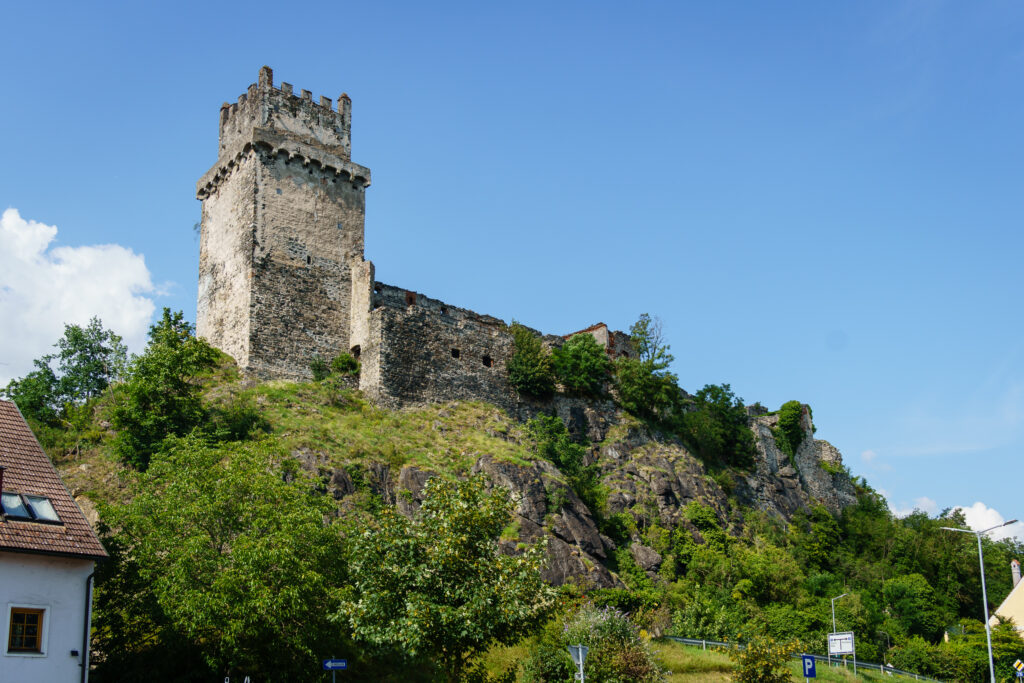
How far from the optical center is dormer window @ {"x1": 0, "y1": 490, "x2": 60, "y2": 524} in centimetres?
2294

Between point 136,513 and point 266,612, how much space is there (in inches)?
199

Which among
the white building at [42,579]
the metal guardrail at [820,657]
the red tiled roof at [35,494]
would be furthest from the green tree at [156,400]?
the metal guardrail at [820,657]

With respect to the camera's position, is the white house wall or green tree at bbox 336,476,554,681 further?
green tree at bbox 336,476,554,681

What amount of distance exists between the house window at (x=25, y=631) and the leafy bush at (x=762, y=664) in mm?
20798

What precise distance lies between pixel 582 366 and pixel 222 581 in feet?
110

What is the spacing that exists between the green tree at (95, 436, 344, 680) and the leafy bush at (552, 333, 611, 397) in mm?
28786

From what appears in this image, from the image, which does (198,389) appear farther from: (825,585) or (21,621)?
(825,585)

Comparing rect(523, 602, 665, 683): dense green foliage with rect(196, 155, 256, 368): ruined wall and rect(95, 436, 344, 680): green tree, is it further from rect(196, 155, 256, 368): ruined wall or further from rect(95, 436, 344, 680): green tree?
rect(196, 155, 256, 368): ruined wall

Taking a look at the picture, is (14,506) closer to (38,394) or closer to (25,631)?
(25,631)

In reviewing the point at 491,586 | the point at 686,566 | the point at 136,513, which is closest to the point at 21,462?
the point at 136,513

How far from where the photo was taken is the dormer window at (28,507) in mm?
22938

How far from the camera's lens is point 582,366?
56.0 m

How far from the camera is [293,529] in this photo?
87.6 ft

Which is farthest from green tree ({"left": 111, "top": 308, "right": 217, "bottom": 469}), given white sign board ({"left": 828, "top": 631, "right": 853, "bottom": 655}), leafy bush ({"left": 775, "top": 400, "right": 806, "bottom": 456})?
leafy bush ({"left": 775, "top": 400, "right": 806, "bottom": 456})
